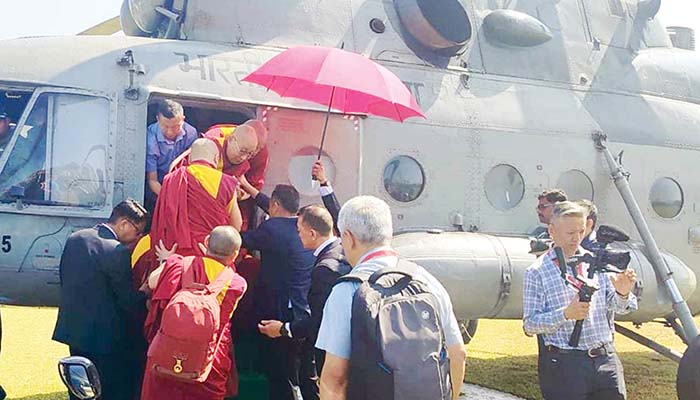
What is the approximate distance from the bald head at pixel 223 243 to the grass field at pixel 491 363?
3.67 m

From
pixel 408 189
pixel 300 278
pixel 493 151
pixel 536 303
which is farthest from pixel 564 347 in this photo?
pixel 493 151

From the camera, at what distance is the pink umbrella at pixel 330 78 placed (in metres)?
4.54

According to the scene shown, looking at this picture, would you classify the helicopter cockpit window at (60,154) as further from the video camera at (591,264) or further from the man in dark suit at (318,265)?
the video camera at (591,264)

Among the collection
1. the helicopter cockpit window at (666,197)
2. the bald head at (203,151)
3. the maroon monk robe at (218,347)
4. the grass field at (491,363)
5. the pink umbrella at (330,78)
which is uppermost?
the pink umbrella at (330,78)

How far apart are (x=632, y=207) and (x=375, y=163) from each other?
228 centimetres

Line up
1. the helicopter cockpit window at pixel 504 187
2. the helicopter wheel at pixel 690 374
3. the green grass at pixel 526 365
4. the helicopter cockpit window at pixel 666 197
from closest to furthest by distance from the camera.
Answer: the helicopter wheel at pixel 690 374 < the helicopter cockpit window at pixel 504 187 < the helicopter cockpit window at pixel 666 197 < the green grass at pixel 526 365

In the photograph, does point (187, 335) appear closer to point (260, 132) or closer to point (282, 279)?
point (282, 279)

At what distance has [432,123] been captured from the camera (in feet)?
20.6

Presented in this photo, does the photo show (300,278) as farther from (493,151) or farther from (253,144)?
(493,151)

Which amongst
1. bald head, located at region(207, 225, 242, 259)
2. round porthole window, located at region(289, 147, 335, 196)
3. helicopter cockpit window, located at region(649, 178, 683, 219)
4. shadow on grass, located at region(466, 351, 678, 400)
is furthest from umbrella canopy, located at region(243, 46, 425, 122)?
shadow on grass, located at region(466, 351, 678, 400)

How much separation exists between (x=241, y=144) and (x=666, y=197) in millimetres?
4428

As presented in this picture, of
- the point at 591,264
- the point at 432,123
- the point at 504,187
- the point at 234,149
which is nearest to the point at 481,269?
the point at 504,187

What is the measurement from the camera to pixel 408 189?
612cm

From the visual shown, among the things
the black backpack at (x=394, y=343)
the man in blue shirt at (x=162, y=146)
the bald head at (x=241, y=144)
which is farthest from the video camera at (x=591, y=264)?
the man in blue shirt at (x=162, y=146)
